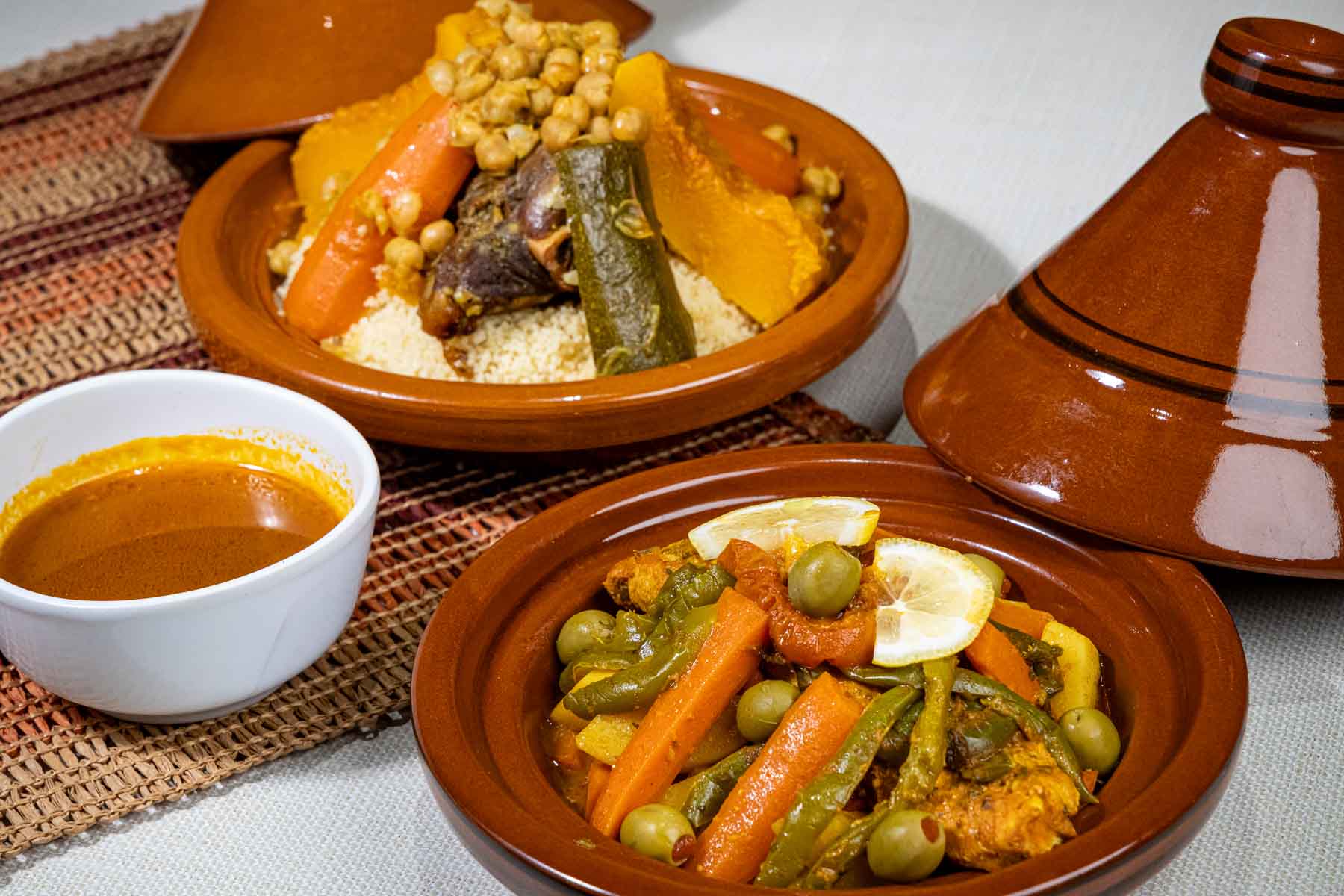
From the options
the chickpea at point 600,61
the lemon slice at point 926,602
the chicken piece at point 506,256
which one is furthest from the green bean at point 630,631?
the chickpea at point 600,61

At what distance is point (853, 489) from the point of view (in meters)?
1.52

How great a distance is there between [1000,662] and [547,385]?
2.22ft

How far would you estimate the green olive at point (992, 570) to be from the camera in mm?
1359

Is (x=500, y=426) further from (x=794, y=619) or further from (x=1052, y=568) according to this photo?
(x=1052, y=568)

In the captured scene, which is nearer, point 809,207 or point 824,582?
point 824,582

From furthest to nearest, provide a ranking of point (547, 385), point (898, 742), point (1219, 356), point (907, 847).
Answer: point (547, 385) < point (1219, 356) < point (898, 742) < point (907, 847)

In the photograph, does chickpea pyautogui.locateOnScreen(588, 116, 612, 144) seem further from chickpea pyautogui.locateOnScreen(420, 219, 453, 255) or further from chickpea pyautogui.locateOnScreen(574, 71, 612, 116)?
chickpea pyautogui.locateOnScreen(420, 219, 453, 255)

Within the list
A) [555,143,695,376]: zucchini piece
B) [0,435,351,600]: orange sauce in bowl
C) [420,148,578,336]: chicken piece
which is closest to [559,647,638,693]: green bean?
[0,435,351,600]: orange sauce in bowl

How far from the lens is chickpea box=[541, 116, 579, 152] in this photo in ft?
5.95

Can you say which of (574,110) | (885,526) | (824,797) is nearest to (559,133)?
(574,110)

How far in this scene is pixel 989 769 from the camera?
1.15 meters

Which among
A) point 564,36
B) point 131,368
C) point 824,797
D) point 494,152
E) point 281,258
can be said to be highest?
point 564,36

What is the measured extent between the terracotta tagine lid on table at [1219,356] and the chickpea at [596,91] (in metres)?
0.68

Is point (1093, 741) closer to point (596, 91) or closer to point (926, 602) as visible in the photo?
point (926, 602)
